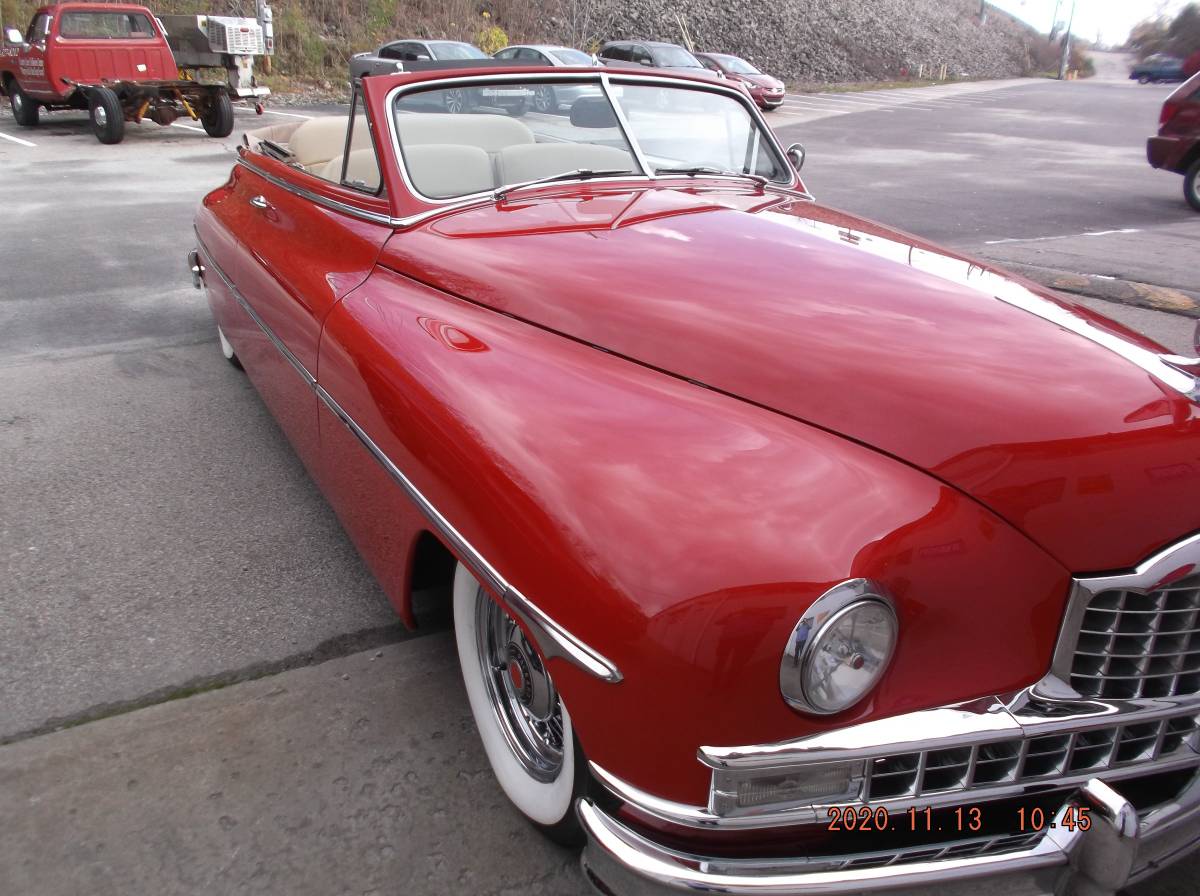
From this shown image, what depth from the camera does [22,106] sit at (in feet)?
45.5

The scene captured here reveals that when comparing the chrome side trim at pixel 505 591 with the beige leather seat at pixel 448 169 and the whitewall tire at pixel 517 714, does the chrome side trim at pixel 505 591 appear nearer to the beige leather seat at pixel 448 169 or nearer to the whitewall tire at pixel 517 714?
the whitewall tire at pixel 517 714

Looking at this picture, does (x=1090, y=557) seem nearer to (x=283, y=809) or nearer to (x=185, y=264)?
(x=283, y=809)

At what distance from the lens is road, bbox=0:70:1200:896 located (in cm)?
195

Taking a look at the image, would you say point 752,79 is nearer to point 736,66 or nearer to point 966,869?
point 736,66

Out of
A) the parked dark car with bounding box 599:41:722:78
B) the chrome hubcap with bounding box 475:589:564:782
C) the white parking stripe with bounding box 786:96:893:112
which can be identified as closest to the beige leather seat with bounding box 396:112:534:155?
the chrome hubcap with bounding box 475:589:564:782

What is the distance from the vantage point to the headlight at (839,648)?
4.52ft

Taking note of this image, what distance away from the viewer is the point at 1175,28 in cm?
6178

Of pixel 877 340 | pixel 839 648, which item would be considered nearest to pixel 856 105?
pixel 877 340

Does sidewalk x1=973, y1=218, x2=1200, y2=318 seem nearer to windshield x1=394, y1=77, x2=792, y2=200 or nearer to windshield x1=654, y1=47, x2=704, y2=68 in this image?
windshield x1=394, y1=77, x2=792, y2=200

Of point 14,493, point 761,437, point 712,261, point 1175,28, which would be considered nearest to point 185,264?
point 14,493

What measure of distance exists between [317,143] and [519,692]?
9.80ft

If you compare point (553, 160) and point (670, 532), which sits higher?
point (553, 160)

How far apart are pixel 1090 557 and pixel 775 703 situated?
60 centimetres

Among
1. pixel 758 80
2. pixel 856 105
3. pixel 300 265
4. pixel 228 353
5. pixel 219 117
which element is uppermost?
pixel 758 80
